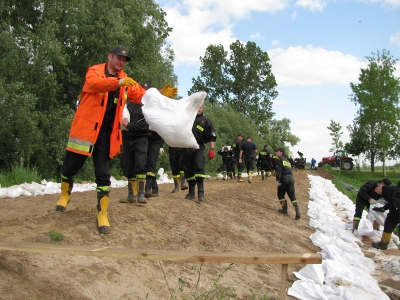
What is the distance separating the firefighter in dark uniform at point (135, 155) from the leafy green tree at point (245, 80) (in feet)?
149

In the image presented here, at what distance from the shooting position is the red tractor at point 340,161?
136 feet

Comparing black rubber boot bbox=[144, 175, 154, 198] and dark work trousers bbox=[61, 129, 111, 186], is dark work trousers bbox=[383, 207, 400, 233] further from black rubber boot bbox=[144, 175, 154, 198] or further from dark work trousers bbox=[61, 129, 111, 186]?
dark work trousers bbox=[61, 129, 111, 186]

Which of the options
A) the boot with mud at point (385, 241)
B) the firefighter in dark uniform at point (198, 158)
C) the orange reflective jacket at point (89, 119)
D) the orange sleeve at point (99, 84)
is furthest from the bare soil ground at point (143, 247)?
the boot with mud at point (385, 241)

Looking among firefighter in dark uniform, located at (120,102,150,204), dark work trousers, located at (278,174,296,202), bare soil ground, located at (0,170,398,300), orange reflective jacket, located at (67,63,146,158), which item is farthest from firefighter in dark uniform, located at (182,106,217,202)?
orange reflective jacket, located at (67,63,146,158)

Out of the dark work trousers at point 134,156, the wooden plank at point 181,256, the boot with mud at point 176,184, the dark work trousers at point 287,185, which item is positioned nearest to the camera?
the wooden plank at point 181,256

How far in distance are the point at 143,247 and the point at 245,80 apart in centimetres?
4847

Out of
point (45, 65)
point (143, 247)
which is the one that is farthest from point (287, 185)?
point (45, 65)

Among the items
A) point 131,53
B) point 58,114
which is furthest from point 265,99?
point 58,114

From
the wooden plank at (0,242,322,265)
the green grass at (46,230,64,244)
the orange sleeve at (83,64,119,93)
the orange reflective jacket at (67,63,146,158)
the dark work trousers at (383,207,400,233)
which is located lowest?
the dark work trousers at (383,207,400,233)

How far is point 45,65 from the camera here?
542 inches

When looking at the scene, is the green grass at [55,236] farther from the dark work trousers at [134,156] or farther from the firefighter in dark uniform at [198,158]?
the firefighter in dark uniform at [198,158]

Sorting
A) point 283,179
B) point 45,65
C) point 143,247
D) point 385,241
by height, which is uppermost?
point 45,65

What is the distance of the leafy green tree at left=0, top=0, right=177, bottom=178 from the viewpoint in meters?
12.7

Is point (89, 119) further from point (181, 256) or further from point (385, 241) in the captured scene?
point (385, 241)
